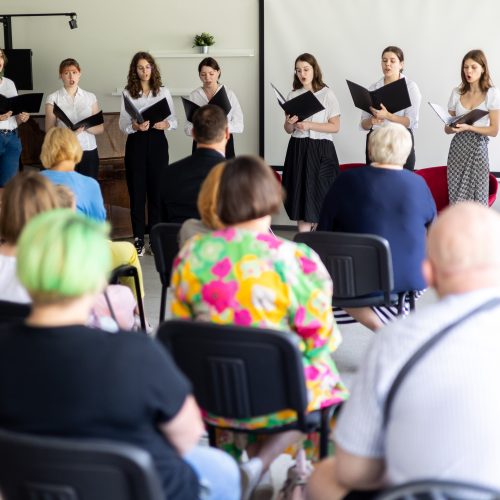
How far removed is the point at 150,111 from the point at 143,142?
551 mm

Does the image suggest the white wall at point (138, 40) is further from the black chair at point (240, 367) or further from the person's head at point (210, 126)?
the black chair at point (240, 367)

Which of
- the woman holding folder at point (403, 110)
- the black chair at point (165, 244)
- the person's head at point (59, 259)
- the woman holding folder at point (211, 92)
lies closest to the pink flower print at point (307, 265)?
the person's head at point (59, 259)

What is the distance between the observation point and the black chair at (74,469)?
1.37m

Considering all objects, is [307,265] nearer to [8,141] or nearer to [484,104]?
[484,104]

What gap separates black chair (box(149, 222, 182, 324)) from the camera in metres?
3.69

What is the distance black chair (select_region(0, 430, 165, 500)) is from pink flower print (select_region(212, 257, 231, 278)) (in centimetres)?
88

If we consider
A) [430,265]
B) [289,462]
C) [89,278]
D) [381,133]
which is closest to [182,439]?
[89,278]

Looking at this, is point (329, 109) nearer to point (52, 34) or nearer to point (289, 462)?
point (52, 34)

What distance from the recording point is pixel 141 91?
6.66m

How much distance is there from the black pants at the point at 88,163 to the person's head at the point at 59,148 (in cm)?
279

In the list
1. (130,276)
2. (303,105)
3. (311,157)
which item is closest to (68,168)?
(130,276)

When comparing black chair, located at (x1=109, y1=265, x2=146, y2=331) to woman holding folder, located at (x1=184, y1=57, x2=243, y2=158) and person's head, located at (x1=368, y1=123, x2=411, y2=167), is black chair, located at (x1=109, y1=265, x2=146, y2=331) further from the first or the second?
woman holding folder, located at (x1=184, y1=57, x2=243, y2=158)

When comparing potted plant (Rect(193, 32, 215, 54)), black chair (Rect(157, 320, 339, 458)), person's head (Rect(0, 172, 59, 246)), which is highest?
potted plant (Rect(193, 32, 215, 54))

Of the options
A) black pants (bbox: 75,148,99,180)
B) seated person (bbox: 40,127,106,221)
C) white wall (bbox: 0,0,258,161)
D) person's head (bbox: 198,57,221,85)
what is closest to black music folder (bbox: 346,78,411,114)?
person's head (bbox: 198,57,221,85)
